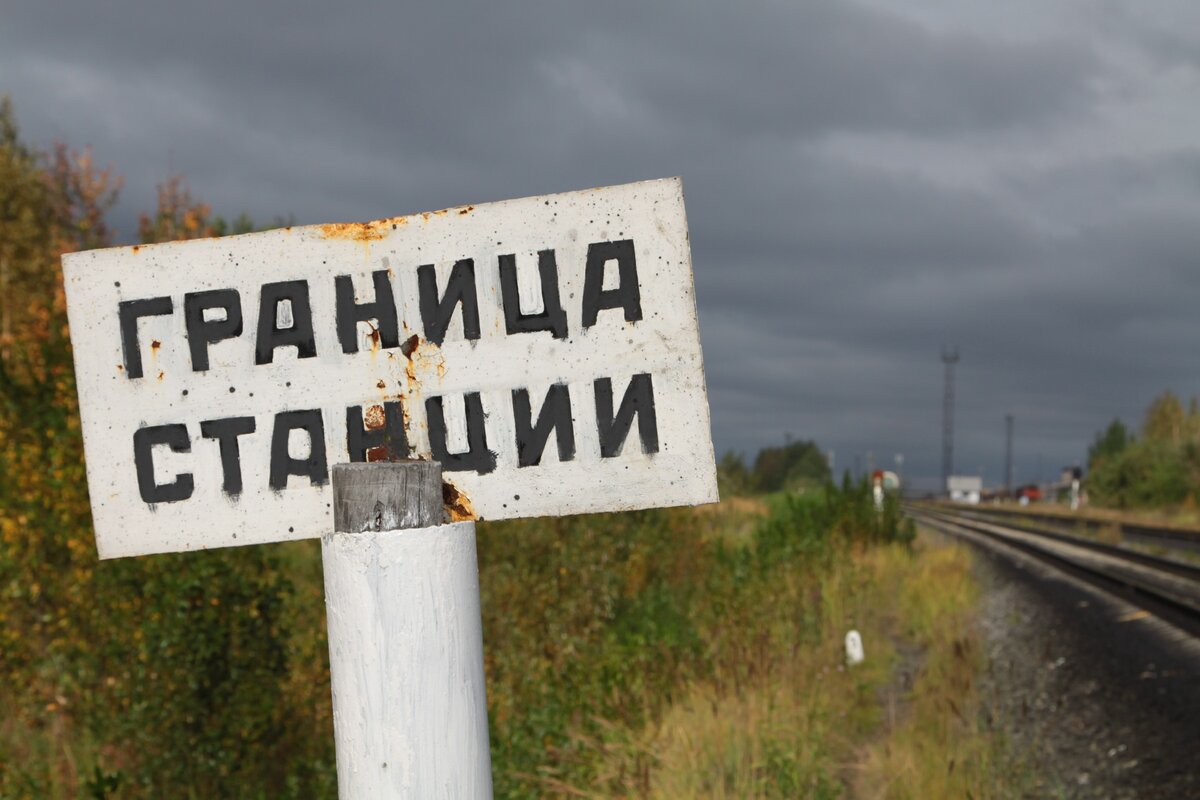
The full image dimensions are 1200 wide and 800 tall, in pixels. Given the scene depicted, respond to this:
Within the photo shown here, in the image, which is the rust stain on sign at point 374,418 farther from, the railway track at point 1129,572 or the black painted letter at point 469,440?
the railway track at point 1129,572

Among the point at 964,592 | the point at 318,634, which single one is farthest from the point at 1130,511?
the point at 318,634

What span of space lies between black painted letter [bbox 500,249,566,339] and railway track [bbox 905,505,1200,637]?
36.2 ft

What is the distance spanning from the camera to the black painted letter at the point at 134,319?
156 centimetres

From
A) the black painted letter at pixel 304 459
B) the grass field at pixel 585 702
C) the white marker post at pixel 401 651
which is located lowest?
the grass field at pixel 585 702

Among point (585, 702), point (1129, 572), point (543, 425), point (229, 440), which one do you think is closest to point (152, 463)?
point (229, 440)

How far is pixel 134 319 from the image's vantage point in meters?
1.57

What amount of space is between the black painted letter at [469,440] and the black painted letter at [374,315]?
12 centimetres

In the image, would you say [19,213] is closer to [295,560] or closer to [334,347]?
[295,560]

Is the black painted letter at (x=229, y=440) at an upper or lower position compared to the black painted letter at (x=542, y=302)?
lower

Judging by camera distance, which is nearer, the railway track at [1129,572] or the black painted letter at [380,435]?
the black painted letter at [380,435]

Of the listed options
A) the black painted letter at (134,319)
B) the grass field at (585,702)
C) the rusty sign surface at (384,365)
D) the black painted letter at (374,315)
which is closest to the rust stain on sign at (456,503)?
the rusty sign surface at (384,365)

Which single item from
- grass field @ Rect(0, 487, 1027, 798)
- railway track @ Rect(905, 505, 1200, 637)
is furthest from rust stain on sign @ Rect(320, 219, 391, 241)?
railway track @ Rect(905, 505, 1200, 637)

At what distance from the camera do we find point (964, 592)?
13195mm

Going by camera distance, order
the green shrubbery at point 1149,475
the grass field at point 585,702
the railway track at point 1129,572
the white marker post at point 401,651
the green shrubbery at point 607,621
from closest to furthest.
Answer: the white marker post at point 401,651 < the grass field at point 585,702 < the green shrubbery at point 607,621 < the railway track at point 1129,572 < the green shrubbery at point 1149,475
